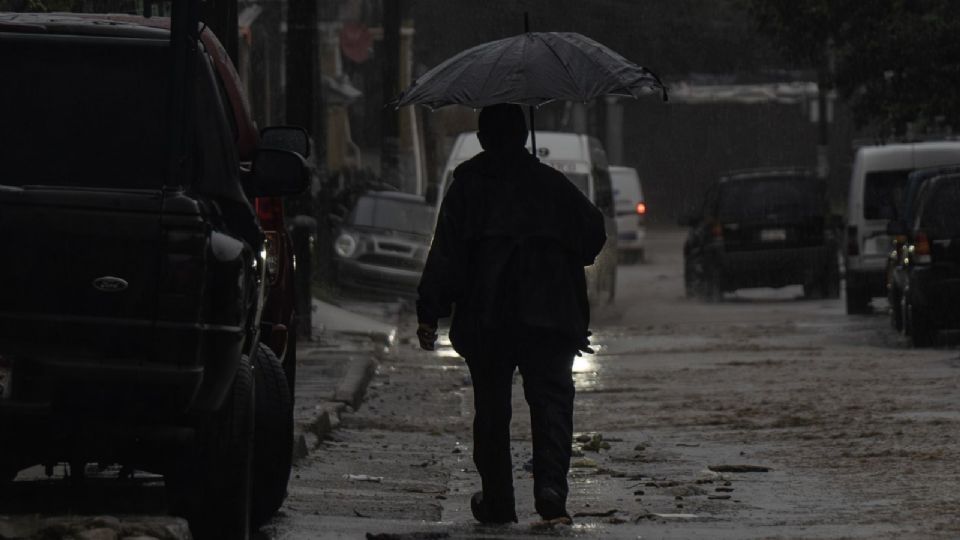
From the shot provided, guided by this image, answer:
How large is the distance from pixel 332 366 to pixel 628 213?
2529 cm

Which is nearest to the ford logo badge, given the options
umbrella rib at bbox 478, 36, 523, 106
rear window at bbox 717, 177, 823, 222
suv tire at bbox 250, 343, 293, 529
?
suv tire at bbox 250, 343, 293, 529

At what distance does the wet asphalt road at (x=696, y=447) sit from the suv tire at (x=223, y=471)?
1.13 m

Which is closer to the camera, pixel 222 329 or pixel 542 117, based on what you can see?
pixel 222 329

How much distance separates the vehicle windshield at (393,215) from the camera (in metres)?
29.1

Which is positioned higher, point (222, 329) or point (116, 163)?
point (116, 163)

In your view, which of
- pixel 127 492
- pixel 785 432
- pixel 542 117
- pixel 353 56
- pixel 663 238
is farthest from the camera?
pixel 542 117

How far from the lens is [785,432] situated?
13789 mm

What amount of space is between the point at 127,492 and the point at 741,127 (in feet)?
198

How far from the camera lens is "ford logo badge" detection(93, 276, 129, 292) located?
22.0 ft

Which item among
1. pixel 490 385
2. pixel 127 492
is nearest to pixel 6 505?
pixel 127 492

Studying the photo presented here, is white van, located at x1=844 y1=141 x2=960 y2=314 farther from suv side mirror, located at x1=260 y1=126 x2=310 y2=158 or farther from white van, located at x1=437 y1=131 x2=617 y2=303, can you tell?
suv side mirror, located at x1=260 y1=126 x2=310 y2=158

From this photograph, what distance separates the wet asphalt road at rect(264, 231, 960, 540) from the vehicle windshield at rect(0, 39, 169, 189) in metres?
2.05

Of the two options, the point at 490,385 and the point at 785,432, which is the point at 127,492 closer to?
the point at 490,385

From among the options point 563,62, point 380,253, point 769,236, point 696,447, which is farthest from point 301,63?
point 563,62
